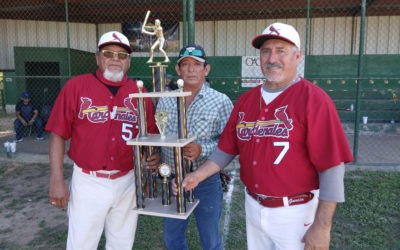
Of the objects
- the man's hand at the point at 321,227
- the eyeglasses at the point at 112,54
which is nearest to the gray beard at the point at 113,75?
the eyeglasses at the point at 112,54

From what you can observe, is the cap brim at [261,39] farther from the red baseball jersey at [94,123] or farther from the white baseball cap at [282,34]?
the red baseball jersey at [94,123]

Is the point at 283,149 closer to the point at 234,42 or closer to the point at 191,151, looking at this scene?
the point at 191,151

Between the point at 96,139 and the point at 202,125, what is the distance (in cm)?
82

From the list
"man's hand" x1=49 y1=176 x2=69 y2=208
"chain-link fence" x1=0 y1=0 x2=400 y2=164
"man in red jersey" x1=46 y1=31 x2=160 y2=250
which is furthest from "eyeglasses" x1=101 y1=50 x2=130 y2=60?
"chain-link fence" x1=0 y1=0 x2=400 y2=164

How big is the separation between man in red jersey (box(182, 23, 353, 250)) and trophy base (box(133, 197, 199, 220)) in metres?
0.45

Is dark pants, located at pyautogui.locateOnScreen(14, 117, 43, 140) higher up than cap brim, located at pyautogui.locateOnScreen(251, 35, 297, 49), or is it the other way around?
cap brim, located at pyautogui.locateOnScreen(251, 35, 297, 49)

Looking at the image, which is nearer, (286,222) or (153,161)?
(286,222)

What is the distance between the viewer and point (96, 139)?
260cm

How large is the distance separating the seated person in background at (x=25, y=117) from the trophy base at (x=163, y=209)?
25.9ft

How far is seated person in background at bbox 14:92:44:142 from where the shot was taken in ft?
30.1

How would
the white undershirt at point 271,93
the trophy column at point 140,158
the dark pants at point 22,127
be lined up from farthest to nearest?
the dark pants at point 22,127
the trophy column at point 140,158
the white undershirt at point 271,93

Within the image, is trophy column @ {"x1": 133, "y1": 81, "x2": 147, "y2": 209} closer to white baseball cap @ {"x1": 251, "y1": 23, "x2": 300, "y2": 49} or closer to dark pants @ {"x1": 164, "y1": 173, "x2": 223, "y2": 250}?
dark pants @ {"x1": 164, "y1": 173, "x2": 223, "y2": 250}

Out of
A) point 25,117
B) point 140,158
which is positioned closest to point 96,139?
point 140,158

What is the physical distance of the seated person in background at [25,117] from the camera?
917 cm
